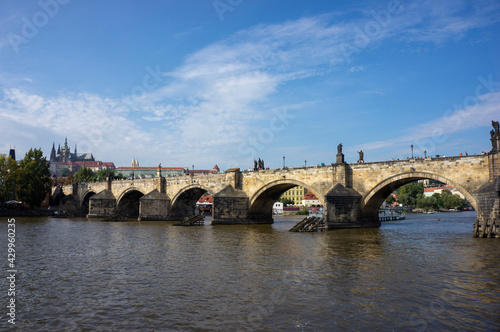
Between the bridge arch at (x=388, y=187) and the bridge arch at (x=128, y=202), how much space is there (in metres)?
38.3

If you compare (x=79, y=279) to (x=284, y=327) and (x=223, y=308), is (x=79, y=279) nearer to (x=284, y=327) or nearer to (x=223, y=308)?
(x=223, y=308)

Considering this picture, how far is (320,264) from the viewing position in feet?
47.4

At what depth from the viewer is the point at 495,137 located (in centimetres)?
2422

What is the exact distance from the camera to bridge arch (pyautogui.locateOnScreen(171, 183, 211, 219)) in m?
49.9

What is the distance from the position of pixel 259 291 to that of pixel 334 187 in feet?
75.8

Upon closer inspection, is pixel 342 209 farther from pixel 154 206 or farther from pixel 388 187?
pixel 154 206

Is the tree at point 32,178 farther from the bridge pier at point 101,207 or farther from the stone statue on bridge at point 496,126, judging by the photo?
the stone statue on bridge at point 496,126

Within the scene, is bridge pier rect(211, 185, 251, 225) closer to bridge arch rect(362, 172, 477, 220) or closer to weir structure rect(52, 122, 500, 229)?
weir structure rect(52, 122, 500, 229)

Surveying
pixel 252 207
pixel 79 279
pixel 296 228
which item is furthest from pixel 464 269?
pixel 252 207

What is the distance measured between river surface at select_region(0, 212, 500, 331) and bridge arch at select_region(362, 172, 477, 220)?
963 cm

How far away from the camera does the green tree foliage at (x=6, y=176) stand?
58219mm

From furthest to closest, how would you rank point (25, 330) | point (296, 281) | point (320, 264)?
point (320, 264)
point (296, 281)
point (25, 330)

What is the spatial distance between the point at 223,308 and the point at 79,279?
5913mm

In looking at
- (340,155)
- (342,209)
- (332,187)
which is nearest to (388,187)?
(342,209)
